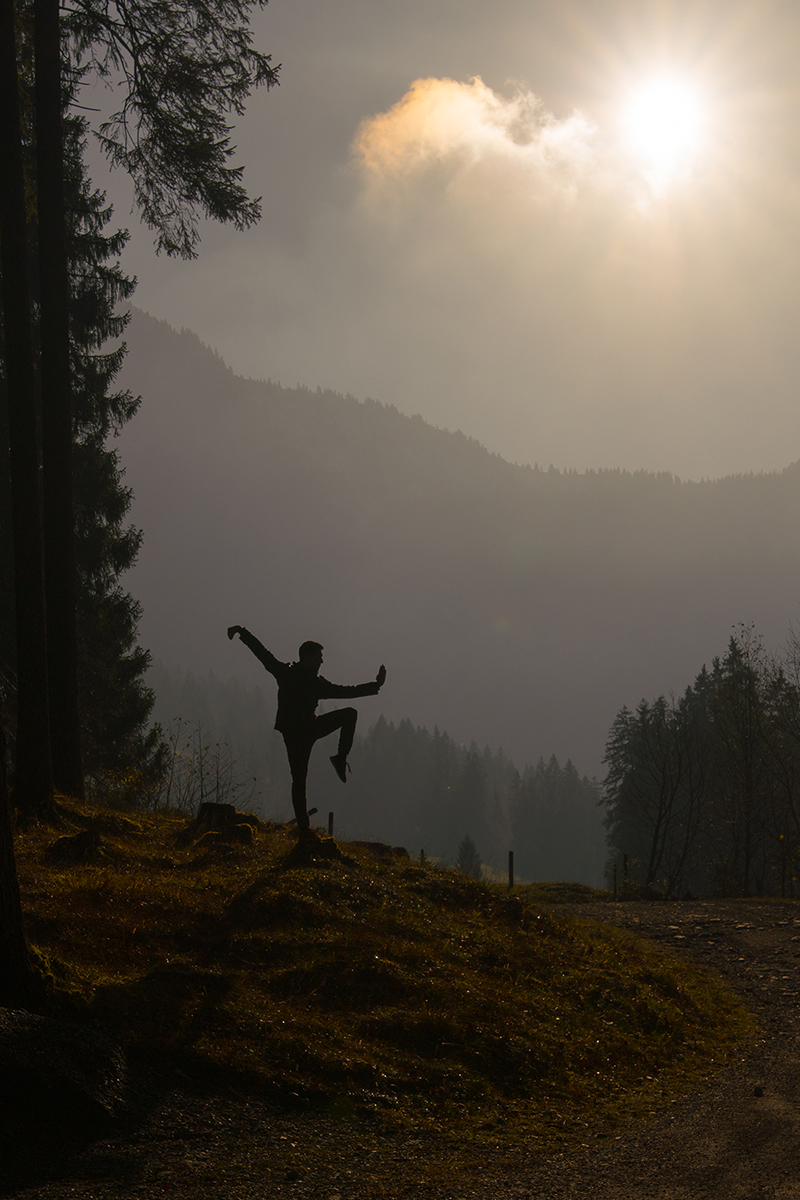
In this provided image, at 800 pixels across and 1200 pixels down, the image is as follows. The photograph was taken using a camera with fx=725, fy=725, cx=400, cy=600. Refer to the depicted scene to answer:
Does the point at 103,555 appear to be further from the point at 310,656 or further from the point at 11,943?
the point at 11,943

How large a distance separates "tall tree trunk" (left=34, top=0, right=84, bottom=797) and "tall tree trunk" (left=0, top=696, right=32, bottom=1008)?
7079 millimetres

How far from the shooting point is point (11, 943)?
4305mm

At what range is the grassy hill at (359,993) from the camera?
183 inches

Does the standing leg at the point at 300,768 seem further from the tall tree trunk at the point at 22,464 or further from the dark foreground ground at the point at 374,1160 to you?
the dark foreground ground at the point at 374,1160

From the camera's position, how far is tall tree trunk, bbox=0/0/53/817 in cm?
958

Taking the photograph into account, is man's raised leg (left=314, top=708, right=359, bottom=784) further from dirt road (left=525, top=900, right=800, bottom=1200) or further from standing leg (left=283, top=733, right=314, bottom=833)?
dirt road (left=525, top=900, right=800, bottom=1200)

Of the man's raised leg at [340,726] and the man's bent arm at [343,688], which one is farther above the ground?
the man's bent arm at [343,688]

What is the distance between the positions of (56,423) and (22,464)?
1.60m

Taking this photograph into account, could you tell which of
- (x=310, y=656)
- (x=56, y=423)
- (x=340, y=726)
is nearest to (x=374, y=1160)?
(x=340, y=726)

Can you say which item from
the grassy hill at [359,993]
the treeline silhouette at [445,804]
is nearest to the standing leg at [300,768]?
the grassy hill at [359,993]

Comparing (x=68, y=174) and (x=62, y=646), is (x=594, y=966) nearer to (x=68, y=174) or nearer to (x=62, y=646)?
(x=62, y=646)

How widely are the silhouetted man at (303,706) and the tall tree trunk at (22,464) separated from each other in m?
3.09

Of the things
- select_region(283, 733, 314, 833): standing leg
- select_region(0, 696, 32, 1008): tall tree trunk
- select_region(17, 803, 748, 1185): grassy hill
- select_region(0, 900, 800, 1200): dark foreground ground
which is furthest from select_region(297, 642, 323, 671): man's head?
select_region(0, 900, 800, 1200): dark foreground ground

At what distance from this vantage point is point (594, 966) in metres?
8.36
